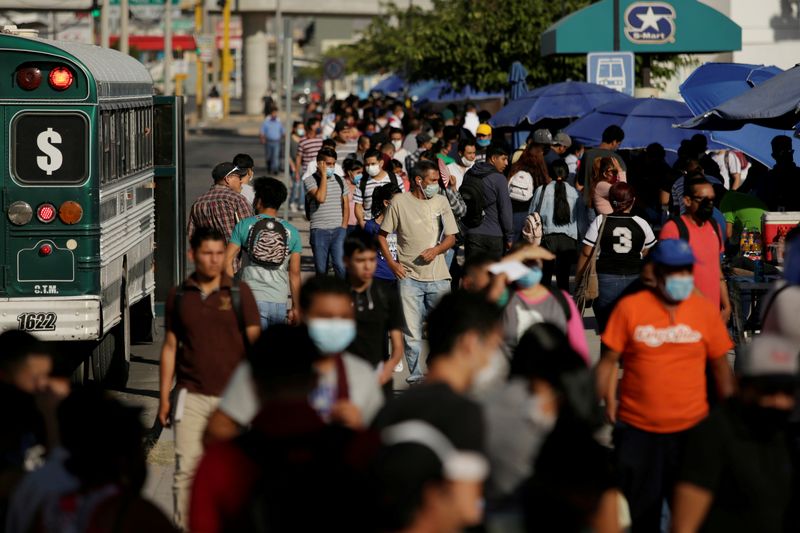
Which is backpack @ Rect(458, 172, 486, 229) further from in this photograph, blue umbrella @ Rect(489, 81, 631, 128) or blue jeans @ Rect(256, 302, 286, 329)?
blue umbrella @ Rect(489, 81, 631, 128)

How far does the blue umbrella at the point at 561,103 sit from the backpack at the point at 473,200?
762 cm

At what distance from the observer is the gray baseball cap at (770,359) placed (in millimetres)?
5387

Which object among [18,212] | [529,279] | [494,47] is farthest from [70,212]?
[494,47]

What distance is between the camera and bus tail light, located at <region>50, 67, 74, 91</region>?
1074 cm

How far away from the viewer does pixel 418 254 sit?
1166 centimetres

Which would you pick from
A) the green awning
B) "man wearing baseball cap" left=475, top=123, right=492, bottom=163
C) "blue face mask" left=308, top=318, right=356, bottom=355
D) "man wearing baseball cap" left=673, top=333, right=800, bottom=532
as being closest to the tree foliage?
the green awning

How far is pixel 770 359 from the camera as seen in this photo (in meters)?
5.39

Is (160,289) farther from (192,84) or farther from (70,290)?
(192,84)

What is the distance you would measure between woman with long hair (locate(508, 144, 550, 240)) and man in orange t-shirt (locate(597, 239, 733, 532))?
26.4 feet

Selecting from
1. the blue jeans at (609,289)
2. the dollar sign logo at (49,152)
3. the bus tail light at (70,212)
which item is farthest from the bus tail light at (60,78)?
the blue jeans at (609,289)

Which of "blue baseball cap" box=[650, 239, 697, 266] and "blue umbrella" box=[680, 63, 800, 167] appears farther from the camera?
"blue umbrella" box=[680, 63, 800, 167]

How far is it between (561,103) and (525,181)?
7.14 m

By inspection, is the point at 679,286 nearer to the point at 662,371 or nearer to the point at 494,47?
the point at 662,371

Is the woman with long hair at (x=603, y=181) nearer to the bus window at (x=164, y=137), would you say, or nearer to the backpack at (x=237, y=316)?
the bus window at (x=164, y=137)
